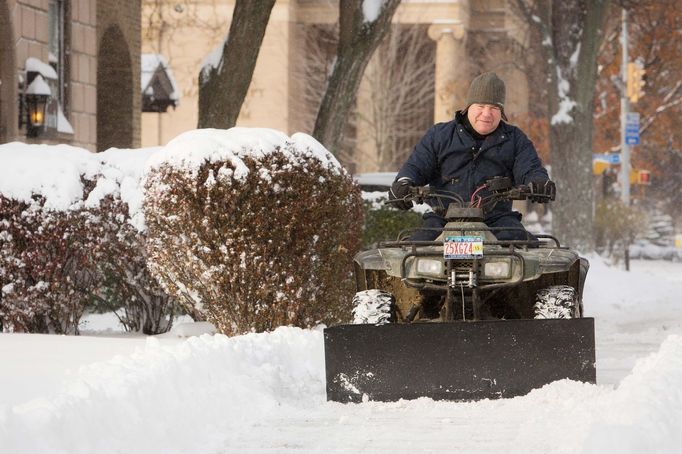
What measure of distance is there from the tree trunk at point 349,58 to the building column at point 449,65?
29.2 meters

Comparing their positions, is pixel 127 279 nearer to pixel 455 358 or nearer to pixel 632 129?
pixel 455 358

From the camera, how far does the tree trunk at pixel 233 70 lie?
17.5 meters

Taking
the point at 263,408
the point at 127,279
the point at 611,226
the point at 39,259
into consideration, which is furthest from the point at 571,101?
the point at 263,408

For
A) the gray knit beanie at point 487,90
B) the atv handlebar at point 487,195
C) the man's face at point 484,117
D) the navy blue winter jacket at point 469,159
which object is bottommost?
the atv handlebar at point 487,195

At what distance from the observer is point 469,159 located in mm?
9945

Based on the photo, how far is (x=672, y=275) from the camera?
3469 cm

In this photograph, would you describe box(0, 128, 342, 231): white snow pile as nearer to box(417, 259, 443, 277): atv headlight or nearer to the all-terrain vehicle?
the all-terrain vehicle

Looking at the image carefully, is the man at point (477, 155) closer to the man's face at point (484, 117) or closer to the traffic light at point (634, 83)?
the man's face at point (484, 117)

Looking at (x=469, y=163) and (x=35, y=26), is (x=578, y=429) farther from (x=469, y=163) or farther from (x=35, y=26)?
(x=35, y=26)

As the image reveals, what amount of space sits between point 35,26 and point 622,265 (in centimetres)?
1955

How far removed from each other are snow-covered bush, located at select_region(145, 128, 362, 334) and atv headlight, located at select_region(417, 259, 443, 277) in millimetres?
2817

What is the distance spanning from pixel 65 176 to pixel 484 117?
14.8ft

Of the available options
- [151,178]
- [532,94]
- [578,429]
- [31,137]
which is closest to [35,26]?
[31,137]

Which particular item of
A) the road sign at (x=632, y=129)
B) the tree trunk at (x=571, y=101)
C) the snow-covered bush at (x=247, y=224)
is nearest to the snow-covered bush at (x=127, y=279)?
the snow-covered bush at (x=247, y=224)
